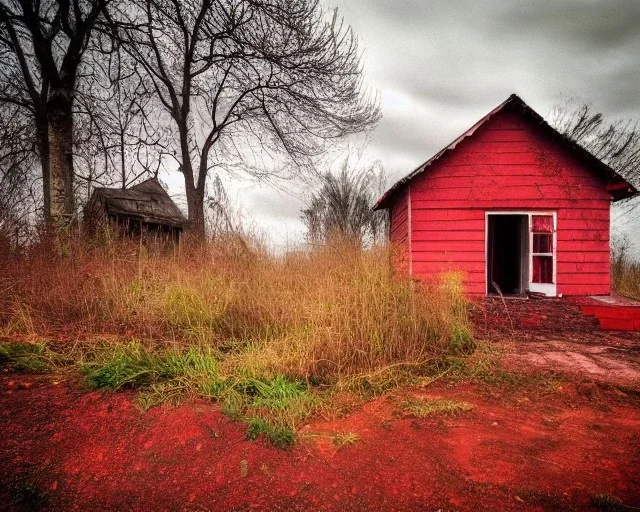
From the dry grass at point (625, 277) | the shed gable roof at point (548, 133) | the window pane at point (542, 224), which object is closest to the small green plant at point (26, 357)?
the shed gable roof at point (548, 133)

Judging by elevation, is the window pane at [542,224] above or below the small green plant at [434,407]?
above

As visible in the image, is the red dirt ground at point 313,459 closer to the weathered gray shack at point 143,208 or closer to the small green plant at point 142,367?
the small green plant at point 142,367

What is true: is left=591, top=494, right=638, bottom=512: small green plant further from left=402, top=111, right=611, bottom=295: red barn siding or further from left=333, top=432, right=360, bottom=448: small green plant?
left=402, top=111, right=611, bottom=295: red barn siding

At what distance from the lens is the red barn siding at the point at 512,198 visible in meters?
8.54

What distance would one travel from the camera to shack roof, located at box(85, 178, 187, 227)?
1410 cm

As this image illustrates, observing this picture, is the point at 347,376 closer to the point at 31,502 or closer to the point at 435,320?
the point at 435,320

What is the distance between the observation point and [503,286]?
1196 centimetres

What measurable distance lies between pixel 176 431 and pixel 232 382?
68 centimetres

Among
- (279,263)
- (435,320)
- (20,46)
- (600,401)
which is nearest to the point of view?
(600,401)

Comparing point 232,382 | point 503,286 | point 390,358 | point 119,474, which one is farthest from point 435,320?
point 503,286

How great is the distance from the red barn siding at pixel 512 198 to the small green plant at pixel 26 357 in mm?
7430

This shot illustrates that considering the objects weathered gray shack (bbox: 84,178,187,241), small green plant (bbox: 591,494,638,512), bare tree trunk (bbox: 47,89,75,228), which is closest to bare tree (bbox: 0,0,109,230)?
bare tree trunk (bbox: 47,89,75,228)

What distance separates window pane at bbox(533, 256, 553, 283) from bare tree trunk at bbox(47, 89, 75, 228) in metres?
10.2

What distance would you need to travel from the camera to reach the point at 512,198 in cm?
858
